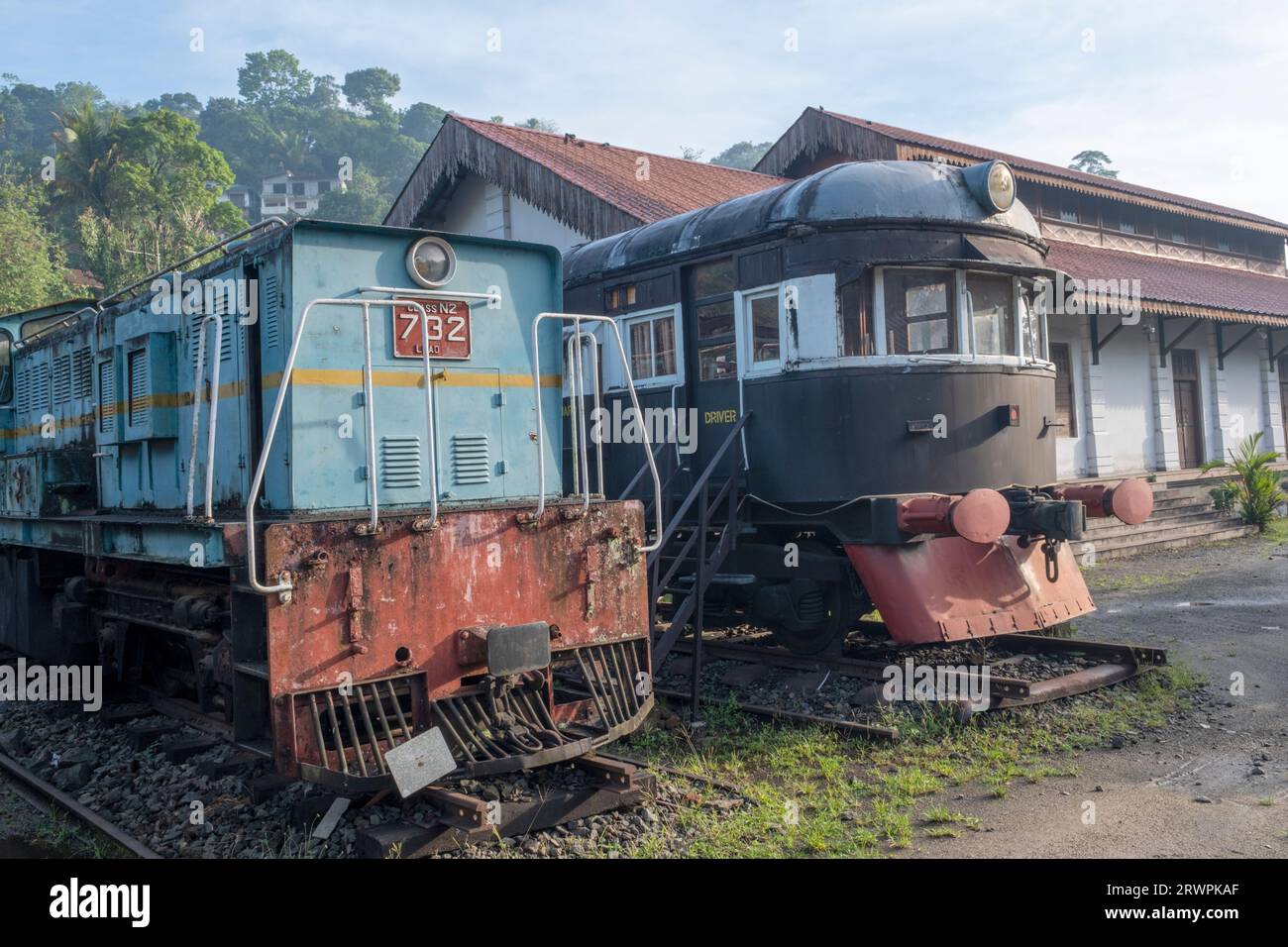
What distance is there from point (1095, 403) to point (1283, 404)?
27.0 ft

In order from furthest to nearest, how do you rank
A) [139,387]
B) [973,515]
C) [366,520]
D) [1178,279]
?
[1178,279] → [973,515] → [139,387] → [366,520]

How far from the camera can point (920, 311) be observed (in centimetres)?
841

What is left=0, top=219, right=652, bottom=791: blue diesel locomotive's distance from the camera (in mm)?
5039

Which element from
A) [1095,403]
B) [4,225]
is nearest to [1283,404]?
[1095,403]

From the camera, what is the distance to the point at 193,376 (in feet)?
21.4

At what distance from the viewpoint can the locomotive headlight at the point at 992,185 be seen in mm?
8469

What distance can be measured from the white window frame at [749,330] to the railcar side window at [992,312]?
5.04 ft

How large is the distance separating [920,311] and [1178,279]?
14789 millimetres

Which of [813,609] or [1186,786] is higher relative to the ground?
[813,609]

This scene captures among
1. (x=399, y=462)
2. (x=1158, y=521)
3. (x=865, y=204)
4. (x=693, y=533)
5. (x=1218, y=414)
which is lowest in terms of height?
(x=1158, y=521)

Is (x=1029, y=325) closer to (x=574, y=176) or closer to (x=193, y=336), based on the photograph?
(x=193, y=336)

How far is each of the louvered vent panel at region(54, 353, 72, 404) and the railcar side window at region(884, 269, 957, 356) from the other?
6.57 meters

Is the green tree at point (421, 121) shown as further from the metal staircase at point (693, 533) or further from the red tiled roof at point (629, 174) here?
the metal staircase at point (693, 533)

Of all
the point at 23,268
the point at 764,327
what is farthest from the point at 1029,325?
the point at 23,268
